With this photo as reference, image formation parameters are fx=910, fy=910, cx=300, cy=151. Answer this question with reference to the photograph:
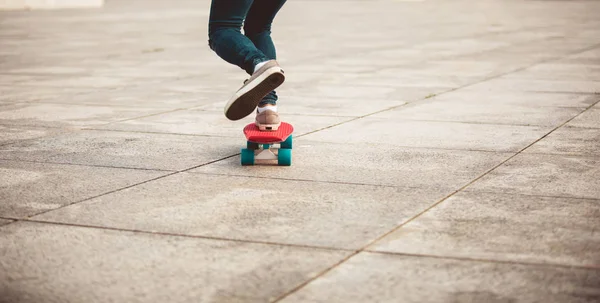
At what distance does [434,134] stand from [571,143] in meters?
0.95

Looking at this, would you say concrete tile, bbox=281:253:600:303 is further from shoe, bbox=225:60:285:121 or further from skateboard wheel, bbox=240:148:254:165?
skateboard wheel, bbox=240:148:254:165

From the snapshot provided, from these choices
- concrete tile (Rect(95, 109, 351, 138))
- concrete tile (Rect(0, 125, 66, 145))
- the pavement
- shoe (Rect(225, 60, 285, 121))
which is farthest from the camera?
Answer: concrete tile (Rect(95, 109, 351, 138))

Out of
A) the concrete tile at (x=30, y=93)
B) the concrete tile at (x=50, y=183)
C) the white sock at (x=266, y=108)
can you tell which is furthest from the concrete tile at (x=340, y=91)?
the concrete tile at (x=50, y=183)

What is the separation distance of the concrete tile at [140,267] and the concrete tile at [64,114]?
3220 millimetres

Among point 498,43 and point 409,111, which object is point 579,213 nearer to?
point 409,111

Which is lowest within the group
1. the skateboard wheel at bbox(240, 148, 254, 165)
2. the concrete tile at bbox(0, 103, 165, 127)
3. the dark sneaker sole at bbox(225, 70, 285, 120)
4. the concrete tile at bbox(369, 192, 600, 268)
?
the concrete tile at bbox(0, 103, 165, 127)

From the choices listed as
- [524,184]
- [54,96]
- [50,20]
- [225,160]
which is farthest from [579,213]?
[50,20]

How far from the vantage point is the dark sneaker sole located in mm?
4559

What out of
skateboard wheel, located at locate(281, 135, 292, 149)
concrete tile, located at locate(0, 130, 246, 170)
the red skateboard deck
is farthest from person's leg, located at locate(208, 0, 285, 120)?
concrete tile, located at locate(0, 130, 246, 170)

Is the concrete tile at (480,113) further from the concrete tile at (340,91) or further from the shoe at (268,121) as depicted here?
the shoe at (268,121)

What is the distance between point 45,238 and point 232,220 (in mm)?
793

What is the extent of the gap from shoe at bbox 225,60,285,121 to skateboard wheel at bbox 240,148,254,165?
491mm

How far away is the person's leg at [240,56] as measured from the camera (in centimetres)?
457

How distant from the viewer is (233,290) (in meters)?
3.03
